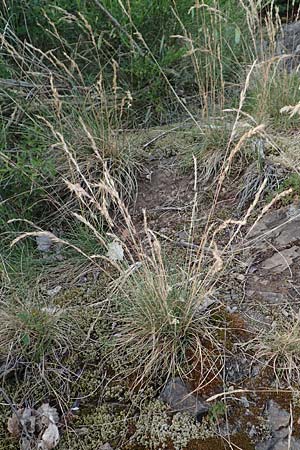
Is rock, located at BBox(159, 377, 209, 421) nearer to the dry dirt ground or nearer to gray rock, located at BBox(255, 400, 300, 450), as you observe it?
the dry dirt ground

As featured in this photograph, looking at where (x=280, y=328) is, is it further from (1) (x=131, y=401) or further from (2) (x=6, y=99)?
(2) (x=6, y=99)

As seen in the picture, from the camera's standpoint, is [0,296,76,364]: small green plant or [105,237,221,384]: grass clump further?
[0,296,76,364]: small green plant

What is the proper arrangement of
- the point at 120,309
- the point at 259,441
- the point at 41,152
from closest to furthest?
1. the point at 259,441
2. the point at 120,309
3. the point at 41,152

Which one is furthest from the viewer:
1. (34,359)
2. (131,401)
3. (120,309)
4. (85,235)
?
(85,235)

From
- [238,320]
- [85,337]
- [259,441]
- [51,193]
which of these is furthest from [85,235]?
[259,441]

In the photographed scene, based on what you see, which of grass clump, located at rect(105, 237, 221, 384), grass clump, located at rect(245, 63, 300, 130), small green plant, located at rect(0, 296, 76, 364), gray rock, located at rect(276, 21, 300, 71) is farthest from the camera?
gray rock, located at rect(276, 21, 300, 71)

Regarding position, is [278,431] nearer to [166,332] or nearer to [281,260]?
[166,332]

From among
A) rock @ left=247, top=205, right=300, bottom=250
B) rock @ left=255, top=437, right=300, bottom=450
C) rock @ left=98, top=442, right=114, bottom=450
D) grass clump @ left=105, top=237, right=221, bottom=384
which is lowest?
rock @ left=255, top=437, right=300, bottom=450

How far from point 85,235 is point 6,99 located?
1189mm

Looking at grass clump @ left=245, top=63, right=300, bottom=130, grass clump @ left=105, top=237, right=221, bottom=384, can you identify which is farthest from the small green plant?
grass clump @ left=245, top=63, right=300, bottom=130

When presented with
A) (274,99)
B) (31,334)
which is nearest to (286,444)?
(31,334)

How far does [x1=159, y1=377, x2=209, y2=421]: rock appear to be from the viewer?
72.6 inches

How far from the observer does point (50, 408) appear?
6.38ft

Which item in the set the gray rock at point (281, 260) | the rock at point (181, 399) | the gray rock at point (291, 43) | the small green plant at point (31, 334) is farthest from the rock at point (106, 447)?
the gray rock at point (291, 43)
